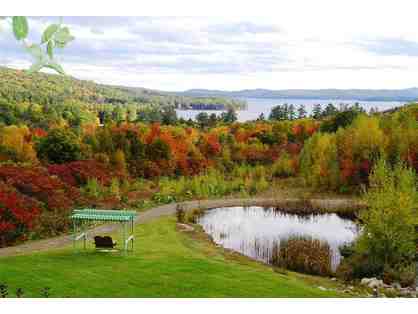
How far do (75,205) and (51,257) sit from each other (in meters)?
4.06

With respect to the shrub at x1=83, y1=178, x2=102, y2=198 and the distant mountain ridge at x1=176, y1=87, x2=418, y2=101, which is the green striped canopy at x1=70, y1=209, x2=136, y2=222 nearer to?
the shrub at x1=83, y1=178, x2=102, y2=198

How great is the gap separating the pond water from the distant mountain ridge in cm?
390

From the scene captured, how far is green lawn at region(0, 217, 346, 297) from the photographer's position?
24.3 feet

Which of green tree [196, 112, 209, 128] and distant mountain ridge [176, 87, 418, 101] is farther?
green tree [196, 112, 209, 128]

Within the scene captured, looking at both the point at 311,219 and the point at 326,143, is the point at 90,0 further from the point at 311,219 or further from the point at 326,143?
the point at 326,143

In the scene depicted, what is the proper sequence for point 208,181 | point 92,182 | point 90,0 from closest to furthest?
A: point 90,0, point 92,182, point 208,181

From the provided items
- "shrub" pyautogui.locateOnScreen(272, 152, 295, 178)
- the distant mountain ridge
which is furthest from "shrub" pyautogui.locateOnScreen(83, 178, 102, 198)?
"shrub" pyautogui.locateOnScreen(272, 152, 295, 178)

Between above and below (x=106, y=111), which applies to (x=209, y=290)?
below

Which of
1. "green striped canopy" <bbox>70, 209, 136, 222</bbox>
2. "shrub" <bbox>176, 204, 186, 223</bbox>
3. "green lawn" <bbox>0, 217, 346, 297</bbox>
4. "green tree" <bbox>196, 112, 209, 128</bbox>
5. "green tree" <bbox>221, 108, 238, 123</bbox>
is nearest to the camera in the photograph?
"green lawn" <bbox>0, 217, 346, 297</bbox>

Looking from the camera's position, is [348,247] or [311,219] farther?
[311,219]

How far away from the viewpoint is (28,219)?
1125 centimetres

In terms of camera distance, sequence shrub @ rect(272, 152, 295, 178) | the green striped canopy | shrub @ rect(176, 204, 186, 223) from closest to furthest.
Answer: the green striped canopy, shrub @ rect(176, 204, 186, 223), shrub @ rect(272, 152, 295, 178)

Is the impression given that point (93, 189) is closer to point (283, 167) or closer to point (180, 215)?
point (180, 215)
